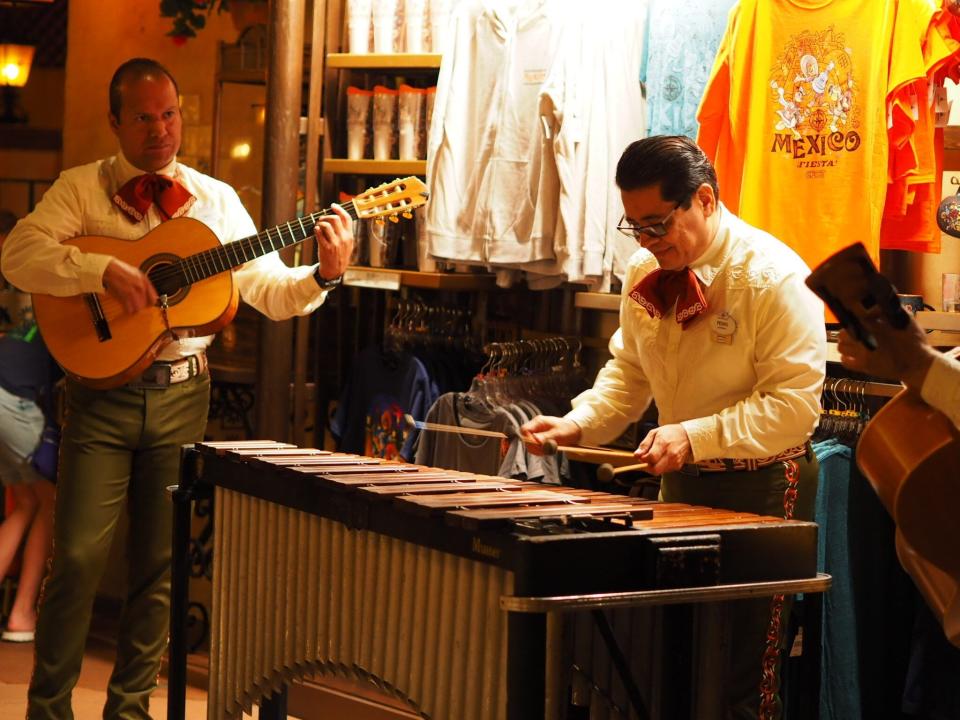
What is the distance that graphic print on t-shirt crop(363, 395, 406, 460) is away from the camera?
477 cm

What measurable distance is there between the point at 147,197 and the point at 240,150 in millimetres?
1971

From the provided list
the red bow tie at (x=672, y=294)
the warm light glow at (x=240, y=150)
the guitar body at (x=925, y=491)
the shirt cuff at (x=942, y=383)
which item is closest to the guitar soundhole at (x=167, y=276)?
the red bow tie at (x=672, y=294)

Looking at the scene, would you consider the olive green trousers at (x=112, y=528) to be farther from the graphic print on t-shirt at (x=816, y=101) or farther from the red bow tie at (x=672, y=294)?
the graphic print on t-shirt at (x=816, y=101)

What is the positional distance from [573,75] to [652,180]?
1.49 metres

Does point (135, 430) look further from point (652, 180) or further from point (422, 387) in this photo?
point (652, 180)

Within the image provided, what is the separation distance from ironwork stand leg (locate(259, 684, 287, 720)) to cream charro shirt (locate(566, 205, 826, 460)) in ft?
4.09

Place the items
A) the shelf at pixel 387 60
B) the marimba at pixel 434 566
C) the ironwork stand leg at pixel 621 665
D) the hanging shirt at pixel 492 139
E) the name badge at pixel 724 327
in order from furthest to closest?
the shelf at pixel 387 60 → the hanging shirt at pixel 492 139 → the name badge at pixel 724 327 → the ironwork stand leg at pixel 621 665 → the marimba at pixel 434 566

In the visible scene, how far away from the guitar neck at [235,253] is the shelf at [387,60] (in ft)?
3.64

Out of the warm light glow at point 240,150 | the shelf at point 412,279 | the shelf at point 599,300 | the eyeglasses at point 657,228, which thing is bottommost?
the shelf at point 599,300

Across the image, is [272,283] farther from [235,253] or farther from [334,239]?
[334,239]

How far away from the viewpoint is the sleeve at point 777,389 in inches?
120

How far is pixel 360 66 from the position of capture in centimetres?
496

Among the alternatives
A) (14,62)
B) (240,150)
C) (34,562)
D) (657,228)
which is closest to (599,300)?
(657,228)

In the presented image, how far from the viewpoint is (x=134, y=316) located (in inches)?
156
